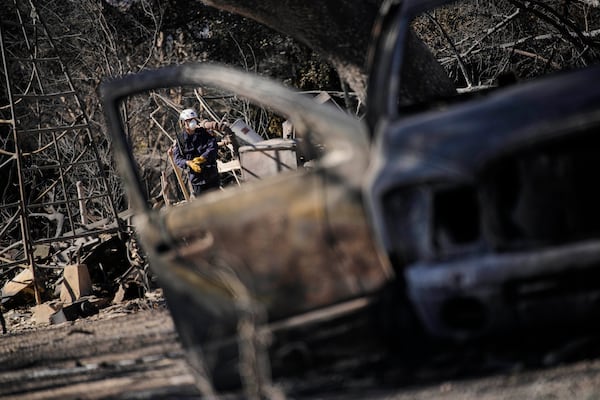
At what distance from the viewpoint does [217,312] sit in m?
3.73

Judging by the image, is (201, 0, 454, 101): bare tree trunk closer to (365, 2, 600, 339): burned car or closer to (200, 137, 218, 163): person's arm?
(365, 2, 600, 339): burned car

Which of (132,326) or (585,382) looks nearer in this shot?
(585,382)

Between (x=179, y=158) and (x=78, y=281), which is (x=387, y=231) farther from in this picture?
(x=78, y=281)

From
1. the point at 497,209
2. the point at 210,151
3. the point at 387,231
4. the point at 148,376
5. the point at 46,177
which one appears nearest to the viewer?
the point at 497,209

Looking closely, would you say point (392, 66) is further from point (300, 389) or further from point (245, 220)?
Result: point (300, 389)

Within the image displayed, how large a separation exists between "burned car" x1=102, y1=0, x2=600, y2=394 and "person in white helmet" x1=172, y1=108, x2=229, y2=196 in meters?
6.69

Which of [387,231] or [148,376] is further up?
[387,231]

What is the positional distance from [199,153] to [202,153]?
0.06m

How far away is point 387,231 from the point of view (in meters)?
3.40

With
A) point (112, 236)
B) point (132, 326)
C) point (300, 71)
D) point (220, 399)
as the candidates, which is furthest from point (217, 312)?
point (300, 71)

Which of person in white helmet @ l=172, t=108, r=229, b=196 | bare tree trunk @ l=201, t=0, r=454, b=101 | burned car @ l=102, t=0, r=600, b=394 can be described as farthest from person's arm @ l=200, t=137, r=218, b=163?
burned car @ l=102, t=0, r=600, b=394

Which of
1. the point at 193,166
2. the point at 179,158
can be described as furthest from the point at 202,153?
the point at 179,158

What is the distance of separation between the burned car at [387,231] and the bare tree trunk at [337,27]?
271 cm

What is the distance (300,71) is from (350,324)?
55.4 ft
